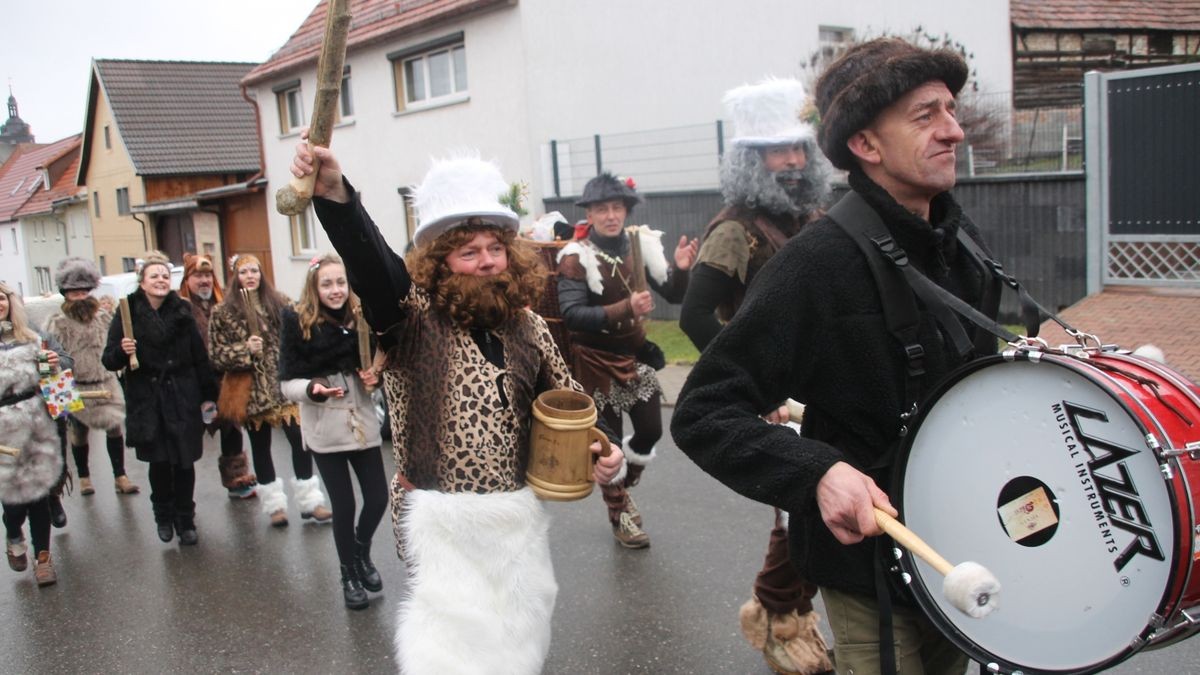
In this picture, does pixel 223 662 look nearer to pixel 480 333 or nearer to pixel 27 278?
pixel 480 333

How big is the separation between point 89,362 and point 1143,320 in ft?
28.6

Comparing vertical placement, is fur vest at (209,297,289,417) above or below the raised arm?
below

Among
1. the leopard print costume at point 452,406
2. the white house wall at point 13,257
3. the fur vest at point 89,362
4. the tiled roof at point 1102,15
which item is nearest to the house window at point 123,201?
the white house wall at point 13,257

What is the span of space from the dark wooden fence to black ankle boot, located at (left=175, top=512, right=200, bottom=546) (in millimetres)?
6520

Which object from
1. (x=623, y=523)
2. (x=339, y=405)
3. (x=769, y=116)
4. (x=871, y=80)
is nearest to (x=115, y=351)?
(x=339, y=405)

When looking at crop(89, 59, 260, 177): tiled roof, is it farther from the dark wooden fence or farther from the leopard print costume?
the leopard print costume

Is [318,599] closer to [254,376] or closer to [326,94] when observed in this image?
[254,376]

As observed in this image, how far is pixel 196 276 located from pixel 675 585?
4.29m

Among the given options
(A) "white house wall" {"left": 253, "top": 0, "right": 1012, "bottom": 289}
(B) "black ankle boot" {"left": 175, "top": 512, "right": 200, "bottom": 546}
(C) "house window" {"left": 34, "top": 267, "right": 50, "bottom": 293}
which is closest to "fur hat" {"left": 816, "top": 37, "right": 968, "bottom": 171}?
(B) "black ankle boot" {"left": 175, "top": 512, "right": 200, "bottom": 546}

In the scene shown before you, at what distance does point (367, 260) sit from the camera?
2.79 metres

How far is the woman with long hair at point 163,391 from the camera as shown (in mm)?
6102

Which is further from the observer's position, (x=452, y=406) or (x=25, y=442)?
(x=25, y=442)

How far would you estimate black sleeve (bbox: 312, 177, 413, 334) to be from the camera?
8.64ft

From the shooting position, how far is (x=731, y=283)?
13.7 ft
